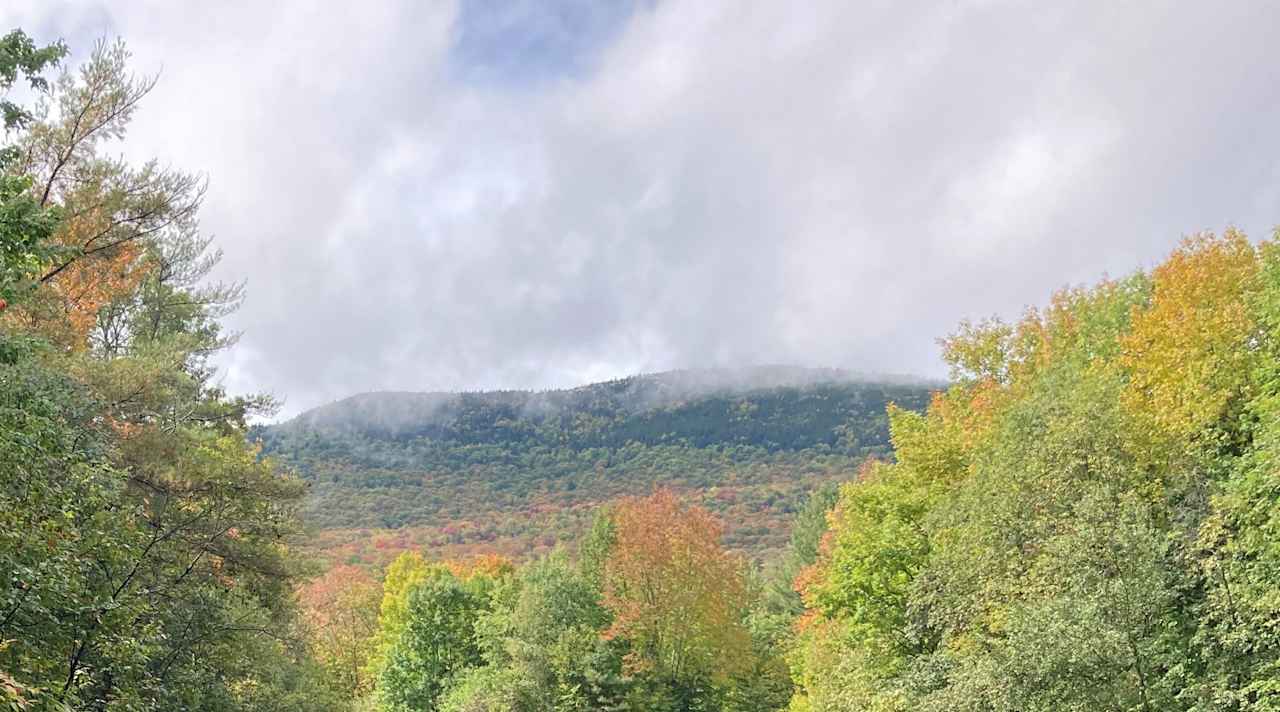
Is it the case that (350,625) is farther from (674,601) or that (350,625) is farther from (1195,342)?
(1195,342)

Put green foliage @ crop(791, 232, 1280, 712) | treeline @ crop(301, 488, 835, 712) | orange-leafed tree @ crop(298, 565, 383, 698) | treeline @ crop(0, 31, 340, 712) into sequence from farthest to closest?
1. orange-leafed tree @ crop(298, 565, 383, 698)
2. treeline @ crop(301, 488, 835, 712)
3. green foliage @ crop(791, 232, 1280, 712)
4. treeline @ crop(0, 31, 340, 712)

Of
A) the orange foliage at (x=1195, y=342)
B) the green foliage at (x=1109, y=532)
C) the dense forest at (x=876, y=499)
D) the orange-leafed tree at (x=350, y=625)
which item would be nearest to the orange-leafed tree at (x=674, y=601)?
the dense forest at (x=876, y=499)

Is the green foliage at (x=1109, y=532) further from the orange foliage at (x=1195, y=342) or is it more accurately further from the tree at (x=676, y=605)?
the tree at (x=676, y=605)

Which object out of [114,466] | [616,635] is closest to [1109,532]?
[114,466]

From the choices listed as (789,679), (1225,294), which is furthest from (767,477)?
(1225,294)

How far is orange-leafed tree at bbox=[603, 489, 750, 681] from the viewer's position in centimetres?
4138

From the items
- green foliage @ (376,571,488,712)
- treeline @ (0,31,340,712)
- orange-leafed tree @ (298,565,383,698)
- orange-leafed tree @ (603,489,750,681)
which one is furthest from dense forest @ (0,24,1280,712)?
orange-leafed tree @ (298,565,383,698)

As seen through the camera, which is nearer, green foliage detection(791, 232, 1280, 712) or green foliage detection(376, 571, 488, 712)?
green foliage detection(791, 232, 1280, 712)

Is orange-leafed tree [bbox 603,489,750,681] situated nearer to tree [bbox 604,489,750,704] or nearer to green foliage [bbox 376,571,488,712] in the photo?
tree [bbox 604,489,750,704]

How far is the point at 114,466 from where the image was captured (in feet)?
56.7

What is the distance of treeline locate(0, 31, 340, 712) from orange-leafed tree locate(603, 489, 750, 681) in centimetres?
1780

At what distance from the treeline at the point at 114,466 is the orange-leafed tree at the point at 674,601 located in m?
17.8

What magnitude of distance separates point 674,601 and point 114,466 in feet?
94.2

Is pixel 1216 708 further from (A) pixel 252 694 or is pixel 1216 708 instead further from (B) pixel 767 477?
(B) pixel 767 477
